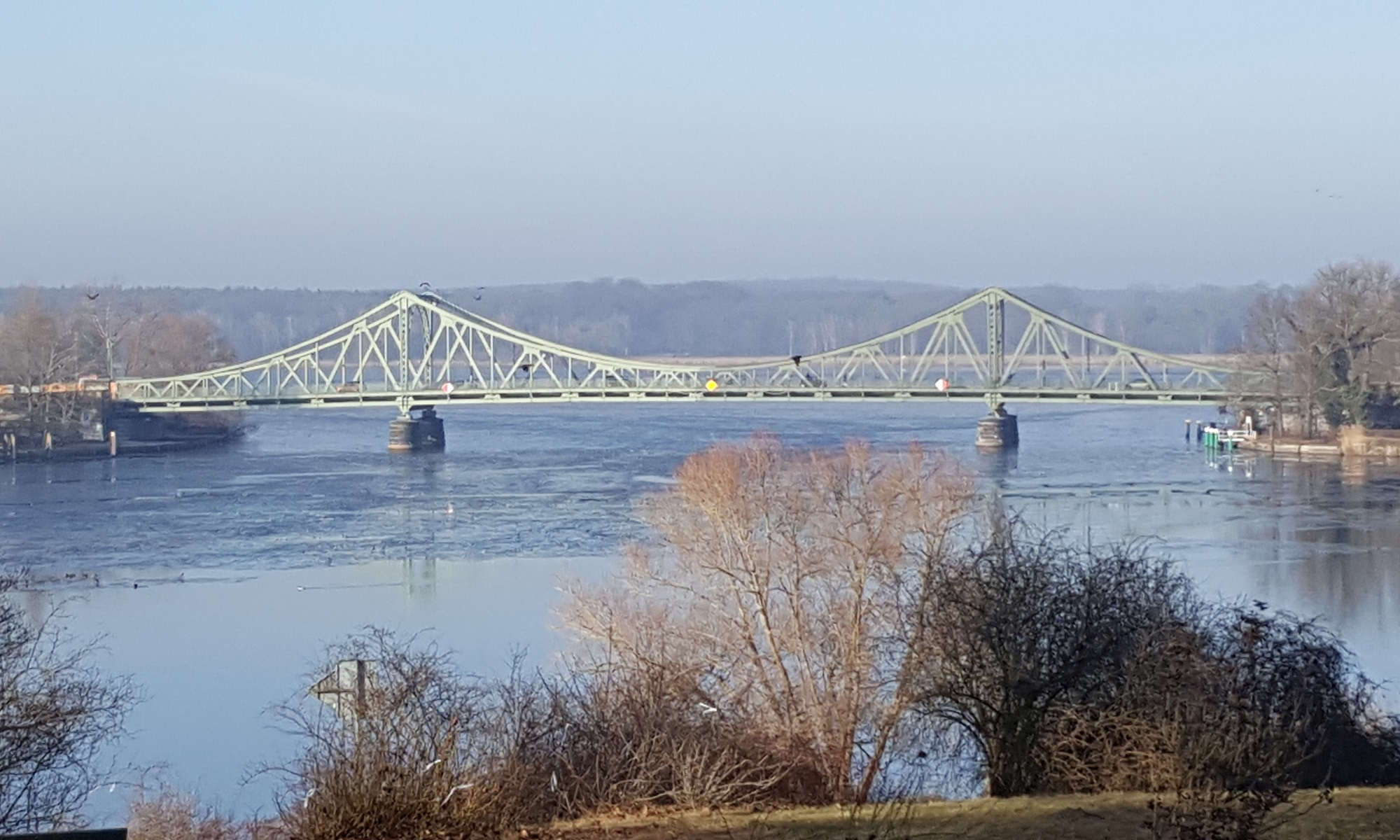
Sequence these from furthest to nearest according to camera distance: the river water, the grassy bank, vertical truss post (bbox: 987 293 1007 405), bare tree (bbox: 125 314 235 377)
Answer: bare tree (bbox: 125 314 235 377)
vertical truss post (bbox: 987 293 1007 405)
the river water
the grassy bank

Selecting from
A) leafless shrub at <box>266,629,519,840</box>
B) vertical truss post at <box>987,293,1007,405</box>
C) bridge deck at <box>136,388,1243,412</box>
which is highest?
vertical truss post at <box>987,293,1007,405</box>

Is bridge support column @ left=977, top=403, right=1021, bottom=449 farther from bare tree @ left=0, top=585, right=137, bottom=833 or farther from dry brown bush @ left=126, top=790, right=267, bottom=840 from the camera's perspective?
dry brown bush @ left=126, top=790, right=267, bottom=840

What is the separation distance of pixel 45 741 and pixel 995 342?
4837 cm

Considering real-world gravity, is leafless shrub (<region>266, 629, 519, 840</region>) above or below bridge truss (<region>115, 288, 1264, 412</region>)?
below

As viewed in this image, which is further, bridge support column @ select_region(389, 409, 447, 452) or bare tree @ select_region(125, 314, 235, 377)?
bare tree @ select_region(125, 314, 235, 377)

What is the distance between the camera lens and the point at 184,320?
230 ft

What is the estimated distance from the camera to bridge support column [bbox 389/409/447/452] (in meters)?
50.9

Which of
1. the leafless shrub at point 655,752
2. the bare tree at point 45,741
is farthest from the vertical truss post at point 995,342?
the leafless shrub at point 655,752

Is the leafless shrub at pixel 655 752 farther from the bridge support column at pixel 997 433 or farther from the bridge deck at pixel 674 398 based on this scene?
the bridge deck at pixel 674 398

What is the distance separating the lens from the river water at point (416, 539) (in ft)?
57.2

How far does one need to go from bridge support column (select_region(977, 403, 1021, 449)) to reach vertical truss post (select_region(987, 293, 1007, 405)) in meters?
2.01

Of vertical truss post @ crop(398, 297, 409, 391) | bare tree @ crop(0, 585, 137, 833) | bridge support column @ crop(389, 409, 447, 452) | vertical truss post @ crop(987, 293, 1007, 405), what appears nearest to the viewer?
bare tree @ crop(0, 585, 137, 833)

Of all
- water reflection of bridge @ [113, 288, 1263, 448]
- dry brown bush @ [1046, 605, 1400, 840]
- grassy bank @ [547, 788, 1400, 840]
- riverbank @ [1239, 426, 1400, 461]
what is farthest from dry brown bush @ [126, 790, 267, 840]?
water reflection of bridge @ [113, 288, 1263, 448]

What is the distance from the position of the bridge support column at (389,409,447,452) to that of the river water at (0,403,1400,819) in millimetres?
1060
